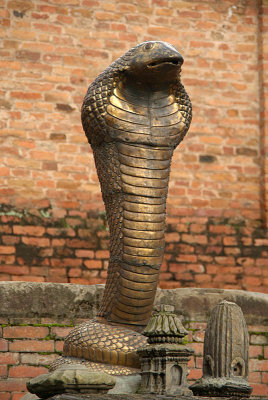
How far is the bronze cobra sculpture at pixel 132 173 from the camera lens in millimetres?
5578

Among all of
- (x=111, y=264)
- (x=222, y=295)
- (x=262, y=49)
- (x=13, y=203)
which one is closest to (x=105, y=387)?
(x=111, y=264)

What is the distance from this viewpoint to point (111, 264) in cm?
572

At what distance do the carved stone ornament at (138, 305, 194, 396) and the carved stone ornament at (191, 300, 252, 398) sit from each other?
6.2 inches

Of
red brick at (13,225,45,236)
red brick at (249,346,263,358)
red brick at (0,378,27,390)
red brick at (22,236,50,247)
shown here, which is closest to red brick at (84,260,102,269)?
red brick at (22,236,50,247)

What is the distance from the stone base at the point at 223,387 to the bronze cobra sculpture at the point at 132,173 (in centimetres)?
81

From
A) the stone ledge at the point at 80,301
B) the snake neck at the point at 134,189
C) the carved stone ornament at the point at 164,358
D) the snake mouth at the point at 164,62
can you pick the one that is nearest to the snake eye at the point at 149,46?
the snake mouth at the point at 164,62

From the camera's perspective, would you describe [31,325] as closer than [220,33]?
Yes

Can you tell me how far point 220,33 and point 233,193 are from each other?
2058 millimetres

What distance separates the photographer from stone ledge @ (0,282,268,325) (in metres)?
7.44

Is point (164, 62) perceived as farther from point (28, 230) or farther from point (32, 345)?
point (28, 230)

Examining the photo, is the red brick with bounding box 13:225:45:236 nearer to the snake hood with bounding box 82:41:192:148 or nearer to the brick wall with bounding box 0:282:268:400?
the brick wall with bounding box 0:282:268:400

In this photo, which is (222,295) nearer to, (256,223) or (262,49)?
(256,223)

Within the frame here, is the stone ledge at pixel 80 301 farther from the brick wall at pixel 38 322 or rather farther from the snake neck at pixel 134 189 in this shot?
the snake neck at pixel 134 189

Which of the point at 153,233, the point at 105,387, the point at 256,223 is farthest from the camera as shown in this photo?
the point at 256,223
